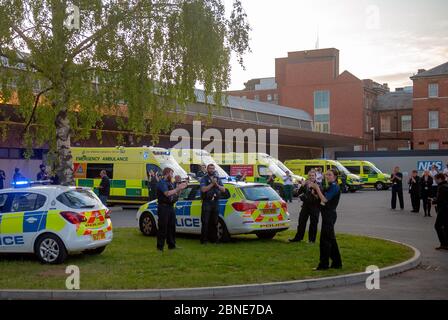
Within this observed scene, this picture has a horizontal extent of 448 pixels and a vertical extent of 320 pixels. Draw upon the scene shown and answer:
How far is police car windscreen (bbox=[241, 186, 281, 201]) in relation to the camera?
13719 millimetres

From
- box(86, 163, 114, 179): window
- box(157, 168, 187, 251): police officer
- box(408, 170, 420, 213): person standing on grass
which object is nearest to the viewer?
box(157, 168, 187, 251): police officer

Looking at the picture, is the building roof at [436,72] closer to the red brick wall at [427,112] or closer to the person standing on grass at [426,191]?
the red brick wall at [427,112]

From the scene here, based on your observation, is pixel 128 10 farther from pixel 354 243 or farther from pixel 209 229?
pixel 354 243

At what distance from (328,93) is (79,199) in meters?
69.7

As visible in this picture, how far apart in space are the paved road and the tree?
5.11 metres

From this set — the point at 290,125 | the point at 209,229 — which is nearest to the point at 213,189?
the point at 209,229

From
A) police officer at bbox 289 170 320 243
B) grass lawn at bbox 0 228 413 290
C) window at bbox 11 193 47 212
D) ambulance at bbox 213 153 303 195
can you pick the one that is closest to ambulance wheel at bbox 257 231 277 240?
grass lawn at bbox 0 228 413 290

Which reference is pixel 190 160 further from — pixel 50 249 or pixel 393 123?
pixel 393 123

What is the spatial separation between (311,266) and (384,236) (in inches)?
224

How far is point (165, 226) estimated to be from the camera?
40.7ft

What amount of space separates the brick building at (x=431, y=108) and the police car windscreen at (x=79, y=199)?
61.0 metres

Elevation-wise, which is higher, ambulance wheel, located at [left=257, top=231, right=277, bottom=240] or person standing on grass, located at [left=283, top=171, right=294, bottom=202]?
person standing on grass, located at [left=283, top=171, right=294, bottom=202]

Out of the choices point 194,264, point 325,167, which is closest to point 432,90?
point 325,167

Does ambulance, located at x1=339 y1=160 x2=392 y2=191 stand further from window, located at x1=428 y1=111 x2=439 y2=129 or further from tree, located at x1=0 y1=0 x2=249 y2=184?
tree, located at x1=0 y1=0 x2=249 y2=184
